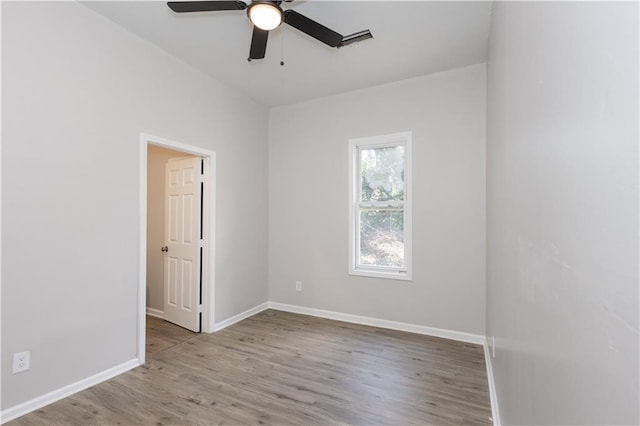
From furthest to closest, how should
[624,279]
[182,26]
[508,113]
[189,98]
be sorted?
1. [189,98]
2. [182,26]
3. [508,113]
4. [624,279]

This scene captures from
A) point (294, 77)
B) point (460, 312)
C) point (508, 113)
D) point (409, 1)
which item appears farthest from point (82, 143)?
point (460, 312)

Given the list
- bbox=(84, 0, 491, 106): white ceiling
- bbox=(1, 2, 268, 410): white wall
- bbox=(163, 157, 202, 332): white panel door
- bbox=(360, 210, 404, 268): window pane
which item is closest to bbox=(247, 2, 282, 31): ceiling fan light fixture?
bbox=(84, 0, 491, 106): white ceiling

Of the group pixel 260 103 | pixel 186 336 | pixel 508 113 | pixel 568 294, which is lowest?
pixel 186 336

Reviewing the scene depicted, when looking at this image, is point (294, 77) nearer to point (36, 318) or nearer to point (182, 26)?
point (182, 26)

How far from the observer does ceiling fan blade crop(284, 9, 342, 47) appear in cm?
203

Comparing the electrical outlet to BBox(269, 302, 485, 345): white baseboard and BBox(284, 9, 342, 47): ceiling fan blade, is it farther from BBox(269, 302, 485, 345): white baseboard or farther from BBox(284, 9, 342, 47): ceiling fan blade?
BBox(284, 9, 342, 47): ceiling fan blade

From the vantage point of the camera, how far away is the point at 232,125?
3.97m

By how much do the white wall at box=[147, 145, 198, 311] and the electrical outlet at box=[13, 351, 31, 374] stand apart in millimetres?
2055

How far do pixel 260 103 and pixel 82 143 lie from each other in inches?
98.7

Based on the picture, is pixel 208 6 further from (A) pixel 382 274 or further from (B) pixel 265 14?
(A) pixel 382 274

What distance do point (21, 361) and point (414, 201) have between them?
3.73m

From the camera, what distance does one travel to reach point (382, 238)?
3.93 meters

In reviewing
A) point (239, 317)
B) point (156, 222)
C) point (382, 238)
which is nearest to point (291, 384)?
point (239, 317)

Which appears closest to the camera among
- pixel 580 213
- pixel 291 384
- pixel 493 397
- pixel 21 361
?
pixel 580 213
